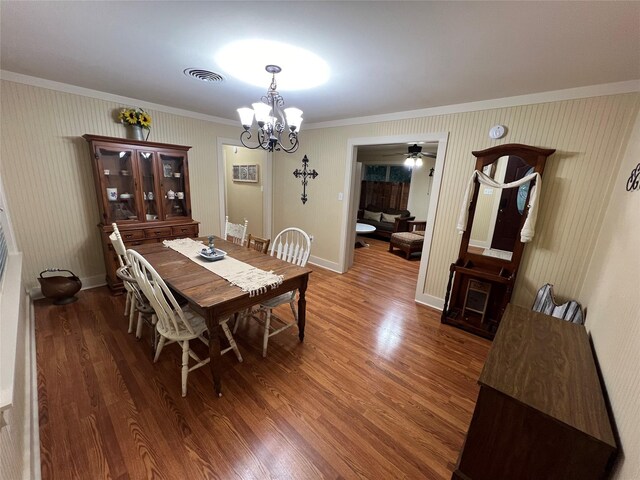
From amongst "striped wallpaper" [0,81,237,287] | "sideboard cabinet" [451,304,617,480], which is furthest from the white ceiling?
"sideboard cabinet" [451,304,617,480]

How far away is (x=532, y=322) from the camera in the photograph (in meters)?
1.63

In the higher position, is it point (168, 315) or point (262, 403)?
point (168, 315)

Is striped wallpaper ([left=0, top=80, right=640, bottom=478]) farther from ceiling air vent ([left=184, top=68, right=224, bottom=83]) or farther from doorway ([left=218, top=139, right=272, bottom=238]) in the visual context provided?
ceiling air vent ([left=184, top=68, right=224, bottom=83])

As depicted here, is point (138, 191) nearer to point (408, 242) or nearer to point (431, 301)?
point (431, 301)

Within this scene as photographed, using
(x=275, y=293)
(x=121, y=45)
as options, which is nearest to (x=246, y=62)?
(x=121, y=45)

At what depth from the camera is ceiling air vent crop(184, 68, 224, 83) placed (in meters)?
2.12

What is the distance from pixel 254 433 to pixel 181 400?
557 mm

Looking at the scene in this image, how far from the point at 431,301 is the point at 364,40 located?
275 centimetres

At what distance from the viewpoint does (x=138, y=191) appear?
10.1 ft

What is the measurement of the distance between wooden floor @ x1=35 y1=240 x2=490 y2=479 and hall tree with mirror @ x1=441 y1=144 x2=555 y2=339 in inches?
12.2

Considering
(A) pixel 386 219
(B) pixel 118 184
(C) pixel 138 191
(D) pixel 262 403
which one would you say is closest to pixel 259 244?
(D) pixel 262 403

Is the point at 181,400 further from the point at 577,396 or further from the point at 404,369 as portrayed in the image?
the point at 577,396

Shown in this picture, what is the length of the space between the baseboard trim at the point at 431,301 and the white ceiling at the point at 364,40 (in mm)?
2170

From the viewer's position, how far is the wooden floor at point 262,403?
53.6 inches
